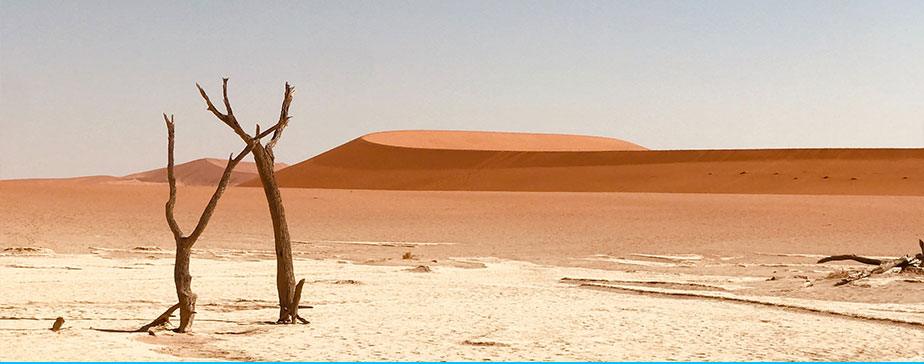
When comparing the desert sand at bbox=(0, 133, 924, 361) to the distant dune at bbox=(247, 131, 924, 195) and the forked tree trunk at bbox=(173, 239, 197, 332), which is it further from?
the distant dune at bbox=(247, 131, 924, 195)

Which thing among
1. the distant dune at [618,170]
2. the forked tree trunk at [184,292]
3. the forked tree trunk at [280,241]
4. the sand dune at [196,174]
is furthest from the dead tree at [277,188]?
the sand dune at [196,174]

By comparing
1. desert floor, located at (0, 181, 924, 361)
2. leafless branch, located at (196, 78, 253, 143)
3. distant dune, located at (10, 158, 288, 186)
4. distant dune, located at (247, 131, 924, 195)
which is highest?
distant dune, located at (10, 158, 288, 186)

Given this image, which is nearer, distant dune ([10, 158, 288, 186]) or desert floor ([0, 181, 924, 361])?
desert floor ([0, 181, 924, 361])

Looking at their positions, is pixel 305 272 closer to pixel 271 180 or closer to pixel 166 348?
pixel 271 180

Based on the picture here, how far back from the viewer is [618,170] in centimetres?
6041

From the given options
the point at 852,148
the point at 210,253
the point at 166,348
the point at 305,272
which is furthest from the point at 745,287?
the point at 852,148

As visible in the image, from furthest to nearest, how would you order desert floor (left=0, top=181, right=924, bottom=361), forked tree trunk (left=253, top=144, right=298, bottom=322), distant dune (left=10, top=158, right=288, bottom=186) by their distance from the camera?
distant dune (left=10, top=158, right=288, bottom=186)
forked tree trunk (left=253, top=144, right=298, bottom=322)
desert floor (left=0, top=181, right=924, bottom=361)

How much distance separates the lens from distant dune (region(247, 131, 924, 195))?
50.3 metres

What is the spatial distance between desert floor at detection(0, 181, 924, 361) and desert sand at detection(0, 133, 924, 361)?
5 centimetres

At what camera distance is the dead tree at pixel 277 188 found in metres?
9.77

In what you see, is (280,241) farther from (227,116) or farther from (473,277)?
(473,277)

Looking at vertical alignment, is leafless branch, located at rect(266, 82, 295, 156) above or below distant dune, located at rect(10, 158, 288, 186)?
below

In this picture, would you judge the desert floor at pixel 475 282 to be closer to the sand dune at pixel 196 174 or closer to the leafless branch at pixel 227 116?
the leafless branch at pixel 227 116

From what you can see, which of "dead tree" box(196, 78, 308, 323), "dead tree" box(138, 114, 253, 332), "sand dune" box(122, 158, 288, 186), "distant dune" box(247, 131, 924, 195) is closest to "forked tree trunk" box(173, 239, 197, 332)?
"dead tree" box(138, 114, 253, 332)
